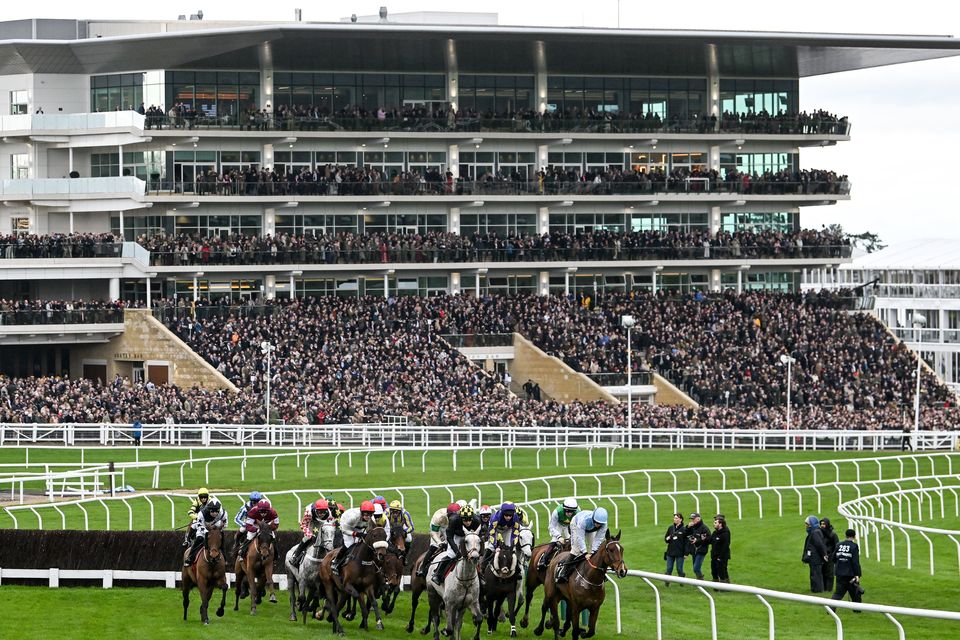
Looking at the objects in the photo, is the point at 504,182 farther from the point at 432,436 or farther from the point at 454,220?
the point at 432,436

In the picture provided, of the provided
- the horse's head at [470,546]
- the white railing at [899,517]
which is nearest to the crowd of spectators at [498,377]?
the white railing at [899,517]

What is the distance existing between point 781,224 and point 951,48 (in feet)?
28.9

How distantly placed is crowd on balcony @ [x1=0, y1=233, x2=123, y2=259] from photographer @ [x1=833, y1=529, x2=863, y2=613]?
3783 centimetres

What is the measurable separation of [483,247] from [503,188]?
101 inches

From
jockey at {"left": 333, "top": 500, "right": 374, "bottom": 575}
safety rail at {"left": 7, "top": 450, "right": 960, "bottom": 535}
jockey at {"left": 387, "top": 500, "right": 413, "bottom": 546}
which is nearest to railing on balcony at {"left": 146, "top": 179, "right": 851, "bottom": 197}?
safety rail at {"left": 7, "top": 450, "right": 960, "bottom": 535}

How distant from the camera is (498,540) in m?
19.4

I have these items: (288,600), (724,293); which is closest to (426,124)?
(724,293)

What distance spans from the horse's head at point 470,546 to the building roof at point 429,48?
127 ft

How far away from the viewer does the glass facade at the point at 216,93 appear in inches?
2308

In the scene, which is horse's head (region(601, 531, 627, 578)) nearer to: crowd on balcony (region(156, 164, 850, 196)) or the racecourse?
the racecourse

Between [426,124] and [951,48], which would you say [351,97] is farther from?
[951,48]

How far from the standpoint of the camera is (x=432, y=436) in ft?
148

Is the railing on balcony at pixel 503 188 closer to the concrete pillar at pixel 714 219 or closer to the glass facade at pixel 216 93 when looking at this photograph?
the concrete pillar at pixel 714 219

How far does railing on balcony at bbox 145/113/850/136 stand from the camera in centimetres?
5831
